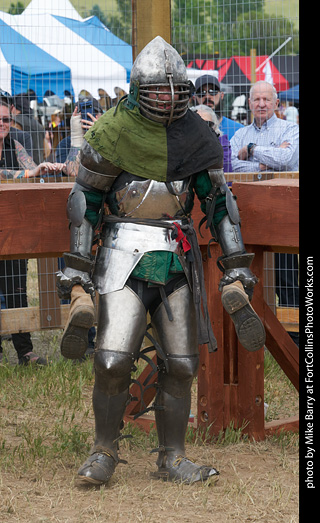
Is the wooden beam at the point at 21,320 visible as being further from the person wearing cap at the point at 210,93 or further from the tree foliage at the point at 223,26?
the tree foliage at the point at 223,26

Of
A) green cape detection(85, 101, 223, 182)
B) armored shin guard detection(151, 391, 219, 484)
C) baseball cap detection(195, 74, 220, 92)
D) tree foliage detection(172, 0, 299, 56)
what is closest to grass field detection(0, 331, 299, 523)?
armored shin guard detection(151, 391, 219, 484)

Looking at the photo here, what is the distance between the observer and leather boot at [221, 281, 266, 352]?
3.49 metres

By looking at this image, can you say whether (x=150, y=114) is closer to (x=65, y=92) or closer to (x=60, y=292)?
(x=60, y=292)

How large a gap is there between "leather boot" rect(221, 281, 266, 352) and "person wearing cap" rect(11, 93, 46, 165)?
2.99 m

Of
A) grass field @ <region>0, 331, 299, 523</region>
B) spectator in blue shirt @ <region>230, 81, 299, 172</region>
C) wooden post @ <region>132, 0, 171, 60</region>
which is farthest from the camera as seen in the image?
spectator in blue shirt @ <region>230, 81, 299, 172</region>

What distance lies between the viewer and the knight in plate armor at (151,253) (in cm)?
344

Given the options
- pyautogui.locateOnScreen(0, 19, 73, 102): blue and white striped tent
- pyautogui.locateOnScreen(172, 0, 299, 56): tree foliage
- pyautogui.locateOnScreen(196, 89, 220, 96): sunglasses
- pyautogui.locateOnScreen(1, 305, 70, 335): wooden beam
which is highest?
pyautogui.locateOnScreen(172, 0, 299, 56): tree foliage

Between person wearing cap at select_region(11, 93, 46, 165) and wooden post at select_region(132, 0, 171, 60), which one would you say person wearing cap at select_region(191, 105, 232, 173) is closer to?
wooden post at select_region(132, 0, 171, 60)

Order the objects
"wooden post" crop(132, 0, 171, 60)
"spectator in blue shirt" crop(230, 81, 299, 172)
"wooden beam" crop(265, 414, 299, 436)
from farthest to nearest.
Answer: "spectator in blue shirt" crop(230, 81, 299, 172) < "wooden post" crop(132, 0, 171, 60) < "wooden beam" crop(265, 414, 299, 436)

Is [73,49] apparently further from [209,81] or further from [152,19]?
[152,19]

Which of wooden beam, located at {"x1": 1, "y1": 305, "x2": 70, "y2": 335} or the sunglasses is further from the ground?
the sunglasses

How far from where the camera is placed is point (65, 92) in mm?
6734

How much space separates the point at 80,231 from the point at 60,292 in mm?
276
